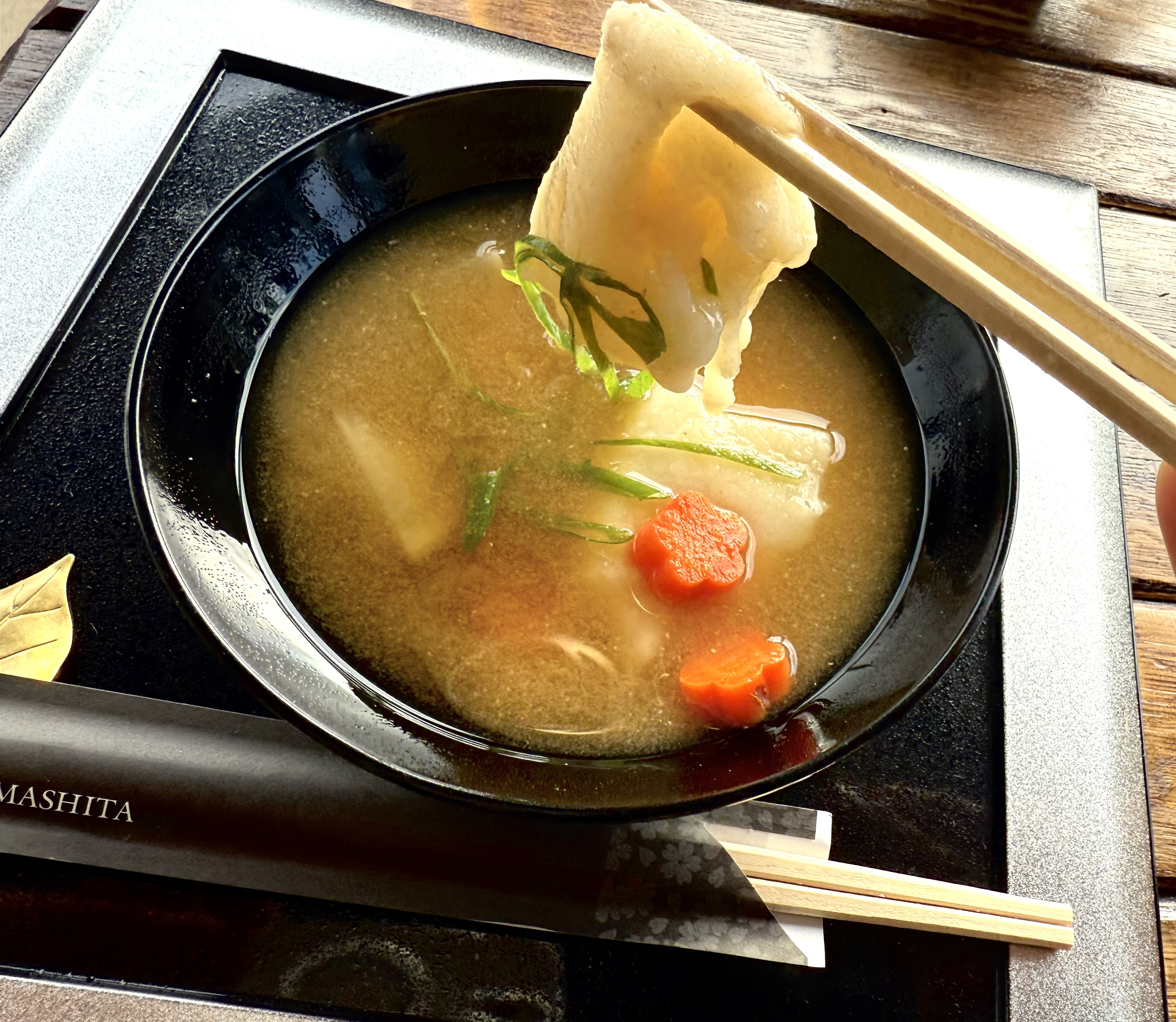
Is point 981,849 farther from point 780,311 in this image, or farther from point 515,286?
point 515,286

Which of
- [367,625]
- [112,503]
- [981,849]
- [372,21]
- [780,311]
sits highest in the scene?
[372,21]

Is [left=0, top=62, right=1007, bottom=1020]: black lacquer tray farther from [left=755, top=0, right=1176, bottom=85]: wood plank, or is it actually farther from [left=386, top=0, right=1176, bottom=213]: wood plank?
[left=755, top=0, right=1176, bottom=85]: wood plank

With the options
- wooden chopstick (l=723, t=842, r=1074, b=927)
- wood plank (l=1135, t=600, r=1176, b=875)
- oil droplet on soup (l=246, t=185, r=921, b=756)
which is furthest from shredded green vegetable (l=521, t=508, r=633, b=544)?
wood plank (l=1135, t=600, r=1176, b=875)

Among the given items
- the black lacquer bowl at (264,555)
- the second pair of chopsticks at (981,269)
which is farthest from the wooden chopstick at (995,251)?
the black lacquer bowl at (264,555)

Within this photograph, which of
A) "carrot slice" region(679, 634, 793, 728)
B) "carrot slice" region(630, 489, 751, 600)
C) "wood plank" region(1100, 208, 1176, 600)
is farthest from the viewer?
"wood plank" region(1100, 208, 1176, 600)

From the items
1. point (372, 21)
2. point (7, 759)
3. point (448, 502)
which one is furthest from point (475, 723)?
point (372, 21)

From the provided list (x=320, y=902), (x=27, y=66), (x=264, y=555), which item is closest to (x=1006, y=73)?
(x=264, y=555)

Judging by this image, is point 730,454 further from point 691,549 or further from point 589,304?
point 589,304
